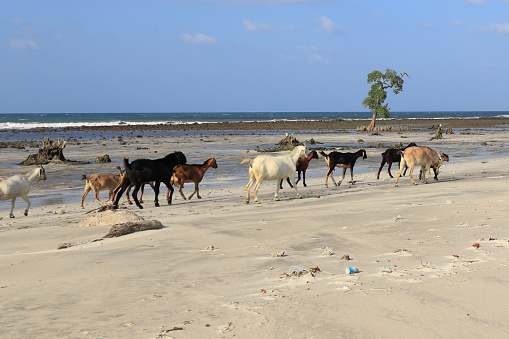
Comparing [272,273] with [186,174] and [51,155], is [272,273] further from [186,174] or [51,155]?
[51,155]

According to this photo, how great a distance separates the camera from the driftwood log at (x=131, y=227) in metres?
9.76

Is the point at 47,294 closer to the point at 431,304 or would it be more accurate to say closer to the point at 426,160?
the point at 431,304

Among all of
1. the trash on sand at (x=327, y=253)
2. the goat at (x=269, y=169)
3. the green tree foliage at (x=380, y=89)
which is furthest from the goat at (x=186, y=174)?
the green tree foliage at (x=380, y=89)

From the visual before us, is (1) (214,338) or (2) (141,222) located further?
(2) (141,222)

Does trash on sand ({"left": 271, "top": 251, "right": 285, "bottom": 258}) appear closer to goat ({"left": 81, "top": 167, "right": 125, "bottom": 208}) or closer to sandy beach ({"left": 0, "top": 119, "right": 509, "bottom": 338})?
sandy beach ({"left": 0, "top": 119, "right": 509, "bottom": 338})

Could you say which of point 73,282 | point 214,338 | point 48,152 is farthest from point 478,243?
point 48,152

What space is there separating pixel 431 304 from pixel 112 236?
5.98 m

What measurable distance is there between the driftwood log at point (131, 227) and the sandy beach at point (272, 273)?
0.19m

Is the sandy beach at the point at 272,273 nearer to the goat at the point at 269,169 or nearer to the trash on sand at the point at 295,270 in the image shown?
the trash on sand at the point at 295,270

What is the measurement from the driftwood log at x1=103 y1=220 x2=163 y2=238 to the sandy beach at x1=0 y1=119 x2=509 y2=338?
191 mm

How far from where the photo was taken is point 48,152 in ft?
94.5

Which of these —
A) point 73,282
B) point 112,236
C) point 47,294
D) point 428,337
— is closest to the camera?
point 428,337

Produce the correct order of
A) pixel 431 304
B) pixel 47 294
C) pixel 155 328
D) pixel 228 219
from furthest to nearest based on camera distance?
pixel 228 219 < pixel 47 294 < pixel 431 304 < pixel 155 328

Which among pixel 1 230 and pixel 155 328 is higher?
pixel 155 328
